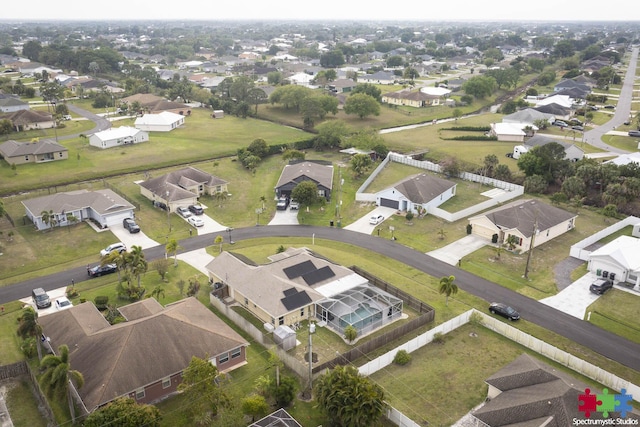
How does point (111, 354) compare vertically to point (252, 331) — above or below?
above

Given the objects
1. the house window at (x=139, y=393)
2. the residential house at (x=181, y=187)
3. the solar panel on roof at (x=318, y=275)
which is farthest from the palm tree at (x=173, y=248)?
the house window at (x=139, y=393)

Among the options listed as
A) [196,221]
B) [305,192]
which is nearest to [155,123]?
[196,221]

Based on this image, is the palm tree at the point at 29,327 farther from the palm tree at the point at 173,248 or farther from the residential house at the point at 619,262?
the residential house at the point at 619,262

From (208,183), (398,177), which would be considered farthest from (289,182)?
(398,177)

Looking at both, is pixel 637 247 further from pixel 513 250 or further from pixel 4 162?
pixel 4 162

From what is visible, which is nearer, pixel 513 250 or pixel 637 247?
pixel 637 247

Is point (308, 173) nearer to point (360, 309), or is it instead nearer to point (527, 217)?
point (527, 217)

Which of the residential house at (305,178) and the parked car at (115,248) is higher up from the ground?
the residential house at (305,178)
